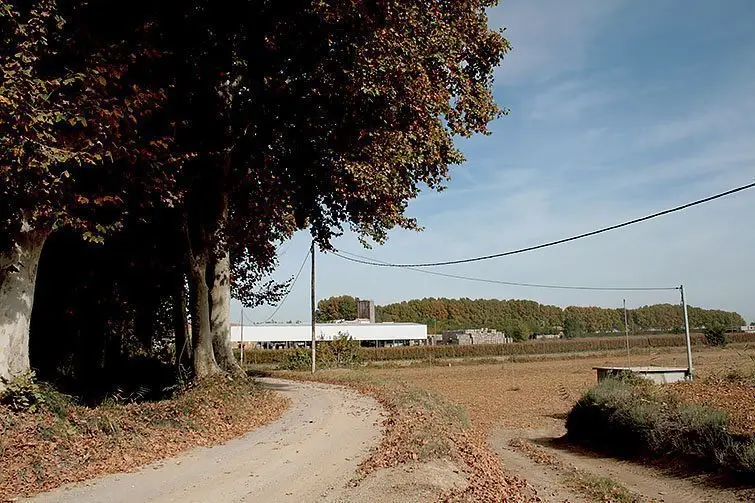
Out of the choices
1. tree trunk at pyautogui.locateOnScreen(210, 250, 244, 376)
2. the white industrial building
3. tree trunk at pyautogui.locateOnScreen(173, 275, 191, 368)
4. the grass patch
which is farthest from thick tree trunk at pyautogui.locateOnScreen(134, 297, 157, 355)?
the white industrial building

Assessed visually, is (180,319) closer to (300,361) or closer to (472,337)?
(300,361)

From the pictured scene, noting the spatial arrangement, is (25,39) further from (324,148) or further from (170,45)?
(324,148)

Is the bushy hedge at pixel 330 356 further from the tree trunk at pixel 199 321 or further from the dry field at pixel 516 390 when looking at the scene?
the tree trunk at pixel 199 321

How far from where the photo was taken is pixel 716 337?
270 ft

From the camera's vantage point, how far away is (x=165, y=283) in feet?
89.7

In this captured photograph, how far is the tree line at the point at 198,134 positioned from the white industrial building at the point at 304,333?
211 feet

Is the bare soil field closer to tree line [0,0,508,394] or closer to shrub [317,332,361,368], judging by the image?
tree line [0,0,508,394]

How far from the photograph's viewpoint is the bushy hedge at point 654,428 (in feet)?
53.7

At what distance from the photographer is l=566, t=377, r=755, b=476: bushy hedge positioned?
53.7ft

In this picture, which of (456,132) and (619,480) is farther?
(456,132)

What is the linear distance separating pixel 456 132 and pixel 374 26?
18.1ft

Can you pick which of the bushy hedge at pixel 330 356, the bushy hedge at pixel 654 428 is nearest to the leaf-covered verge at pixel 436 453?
the bushy hedge at pixel 654 428

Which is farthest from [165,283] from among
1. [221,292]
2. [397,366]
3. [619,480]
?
[397,366]

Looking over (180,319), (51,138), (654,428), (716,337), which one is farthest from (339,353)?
(716,337)
